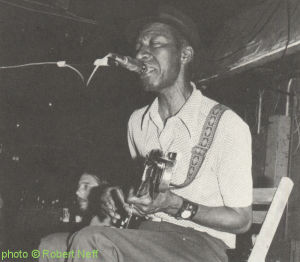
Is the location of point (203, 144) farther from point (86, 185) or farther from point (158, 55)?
point (86, 185)

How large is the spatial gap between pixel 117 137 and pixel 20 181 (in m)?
2.18

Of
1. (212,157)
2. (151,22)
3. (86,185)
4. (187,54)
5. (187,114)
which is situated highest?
(151,22)

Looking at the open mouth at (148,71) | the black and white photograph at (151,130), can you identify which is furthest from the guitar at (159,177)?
the open mouth at (148,71)

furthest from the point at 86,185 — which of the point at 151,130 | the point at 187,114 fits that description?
the point at 187,114

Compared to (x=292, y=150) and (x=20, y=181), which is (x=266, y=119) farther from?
(x=20, y=181)

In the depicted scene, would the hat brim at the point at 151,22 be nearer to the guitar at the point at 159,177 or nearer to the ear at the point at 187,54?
the ear at the point at 187,54

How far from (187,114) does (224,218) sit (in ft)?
2.62

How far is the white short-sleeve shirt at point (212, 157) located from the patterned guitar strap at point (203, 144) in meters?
0.03

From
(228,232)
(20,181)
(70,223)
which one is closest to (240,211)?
(228,232)

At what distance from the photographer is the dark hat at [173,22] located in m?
3.16

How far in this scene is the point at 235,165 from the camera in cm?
246

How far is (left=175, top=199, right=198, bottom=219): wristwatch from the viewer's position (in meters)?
2.19

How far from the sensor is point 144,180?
2.16 m

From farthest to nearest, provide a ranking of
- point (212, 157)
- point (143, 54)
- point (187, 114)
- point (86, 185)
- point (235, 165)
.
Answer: point (86, 185), point (143, 54), point (187, 114), point (212, 157), point (235, 165)
